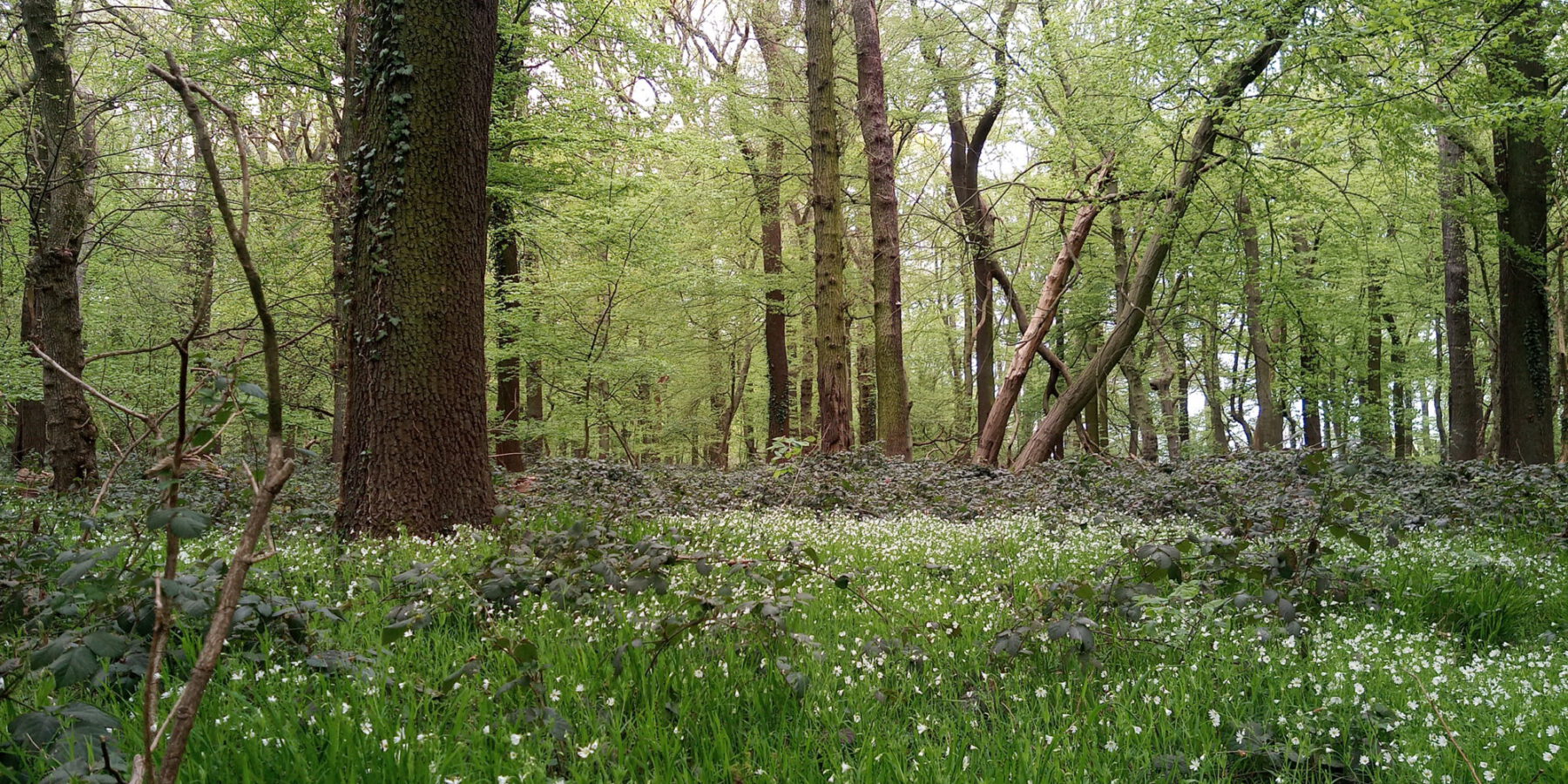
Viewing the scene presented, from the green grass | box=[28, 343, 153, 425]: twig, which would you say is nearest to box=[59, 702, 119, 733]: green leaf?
the green grass

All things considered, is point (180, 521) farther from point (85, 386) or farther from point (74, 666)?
point (74, 666)

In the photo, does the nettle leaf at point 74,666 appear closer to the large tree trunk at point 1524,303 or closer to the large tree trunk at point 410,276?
the large tree trunk at point 410,276

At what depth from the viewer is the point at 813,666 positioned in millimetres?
3303

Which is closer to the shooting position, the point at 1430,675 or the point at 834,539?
the point at 1430,675

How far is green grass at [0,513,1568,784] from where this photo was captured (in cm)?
253

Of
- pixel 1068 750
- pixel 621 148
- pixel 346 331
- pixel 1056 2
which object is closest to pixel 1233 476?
pixel 1068 750

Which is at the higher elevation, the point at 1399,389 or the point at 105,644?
the point at 1399,389

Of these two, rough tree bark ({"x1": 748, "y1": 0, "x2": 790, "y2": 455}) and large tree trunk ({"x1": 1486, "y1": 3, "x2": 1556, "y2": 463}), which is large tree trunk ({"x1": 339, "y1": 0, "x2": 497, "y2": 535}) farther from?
large tree trunk ({"x1": 1486, "y1": 3, "x2": 1556, "y2": 463})

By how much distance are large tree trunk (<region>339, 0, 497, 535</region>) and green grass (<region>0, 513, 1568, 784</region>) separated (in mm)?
1245

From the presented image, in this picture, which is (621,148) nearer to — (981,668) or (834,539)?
(834,539)

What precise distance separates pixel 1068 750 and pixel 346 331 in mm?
5541

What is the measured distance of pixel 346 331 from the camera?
585 cm

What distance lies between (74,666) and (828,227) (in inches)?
482

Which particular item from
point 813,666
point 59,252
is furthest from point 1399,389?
point 59,252
